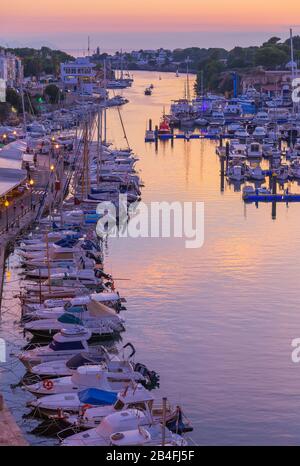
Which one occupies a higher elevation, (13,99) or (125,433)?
(13,99)

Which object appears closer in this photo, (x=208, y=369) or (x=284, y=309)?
(x=208, y=369)

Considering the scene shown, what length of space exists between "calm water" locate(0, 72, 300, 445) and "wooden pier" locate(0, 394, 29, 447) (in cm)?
77

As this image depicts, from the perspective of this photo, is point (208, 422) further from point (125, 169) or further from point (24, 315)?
point (125, 169)

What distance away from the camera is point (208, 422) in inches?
498

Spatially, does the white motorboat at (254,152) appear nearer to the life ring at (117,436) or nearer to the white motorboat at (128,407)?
the white motorboat at (128,407)

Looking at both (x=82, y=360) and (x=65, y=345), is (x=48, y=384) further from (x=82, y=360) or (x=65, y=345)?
(x=65, y=345)

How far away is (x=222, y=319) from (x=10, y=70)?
181 ft

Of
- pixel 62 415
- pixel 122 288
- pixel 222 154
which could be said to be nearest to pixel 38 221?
pixel 122 288

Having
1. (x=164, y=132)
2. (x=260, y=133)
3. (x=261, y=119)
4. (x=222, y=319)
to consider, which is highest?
(x=261, y=119)

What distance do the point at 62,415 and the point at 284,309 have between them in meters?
6.44

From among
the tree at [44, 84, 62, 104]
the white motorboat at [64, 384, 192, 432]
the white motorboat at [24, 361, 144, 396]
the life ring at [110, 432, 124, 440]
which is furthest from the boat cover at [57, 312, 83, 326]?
the tree at [44, 84, 62, 104]

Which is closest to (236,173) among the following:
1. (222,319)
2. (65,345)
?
(222,319)

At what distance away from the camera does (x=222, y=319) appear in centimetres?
1719

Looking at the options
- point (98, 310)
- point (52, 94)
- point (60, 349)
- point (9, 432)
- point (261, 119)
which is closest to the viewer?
point (9, 432)
